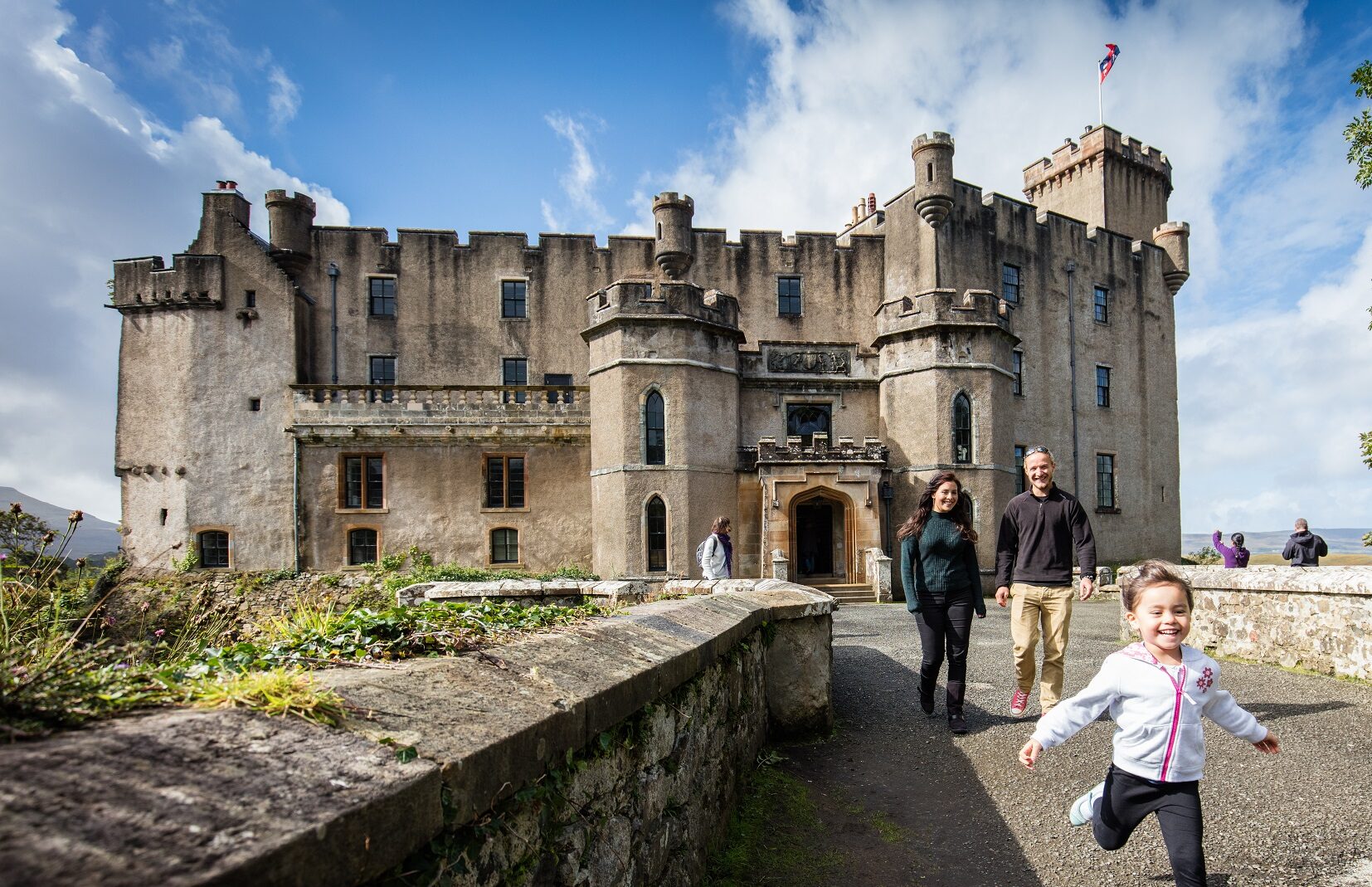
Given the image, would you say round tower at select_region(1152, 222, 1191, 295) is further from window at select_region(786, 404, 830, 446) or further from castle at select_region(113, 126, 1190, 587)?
window at select_region(786, 404, 830, 446)

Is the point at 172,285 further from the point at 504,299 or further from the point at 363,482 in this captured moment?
the point at 504,299

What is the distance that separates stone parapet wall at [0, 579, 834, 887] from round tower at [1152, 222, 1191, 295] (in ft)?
115

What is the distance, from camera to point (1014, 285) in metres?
28.1

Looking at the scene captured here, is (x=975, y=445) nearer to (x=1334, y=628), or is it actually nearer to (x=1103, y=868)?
(x=1334, y=628)

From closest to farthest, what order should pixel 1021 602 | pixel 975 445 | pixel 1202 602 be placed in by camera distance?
pixel 1021 602
pixel 1202 602
pixel 975 445

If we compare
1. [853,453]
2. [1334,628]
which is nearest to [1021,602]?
[1334,628]

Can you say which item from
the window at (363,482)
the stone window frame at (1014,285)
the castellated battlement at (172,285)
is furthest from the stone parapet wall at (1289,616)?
the castellated battlement at (172,285)

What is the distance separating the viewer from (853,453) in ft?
72.9

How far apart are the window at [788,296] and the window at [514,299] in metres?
8.87

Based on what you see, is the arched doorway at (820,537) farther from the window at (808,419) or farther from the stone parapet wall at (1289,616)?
the stone parapet wall at (1289,616)

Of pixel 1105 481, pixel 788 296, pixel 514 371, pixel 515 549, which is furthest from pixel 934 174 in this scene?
pixel 515 549

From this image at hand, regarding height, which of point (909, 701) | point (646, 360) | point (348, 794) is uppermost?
point (646, 360)

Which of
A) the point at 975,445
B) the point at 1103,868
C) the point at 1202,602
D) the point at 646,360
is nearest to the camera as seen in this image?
the point at 1103,868

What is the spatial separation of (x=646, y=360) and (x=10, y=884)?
20.6 metres
